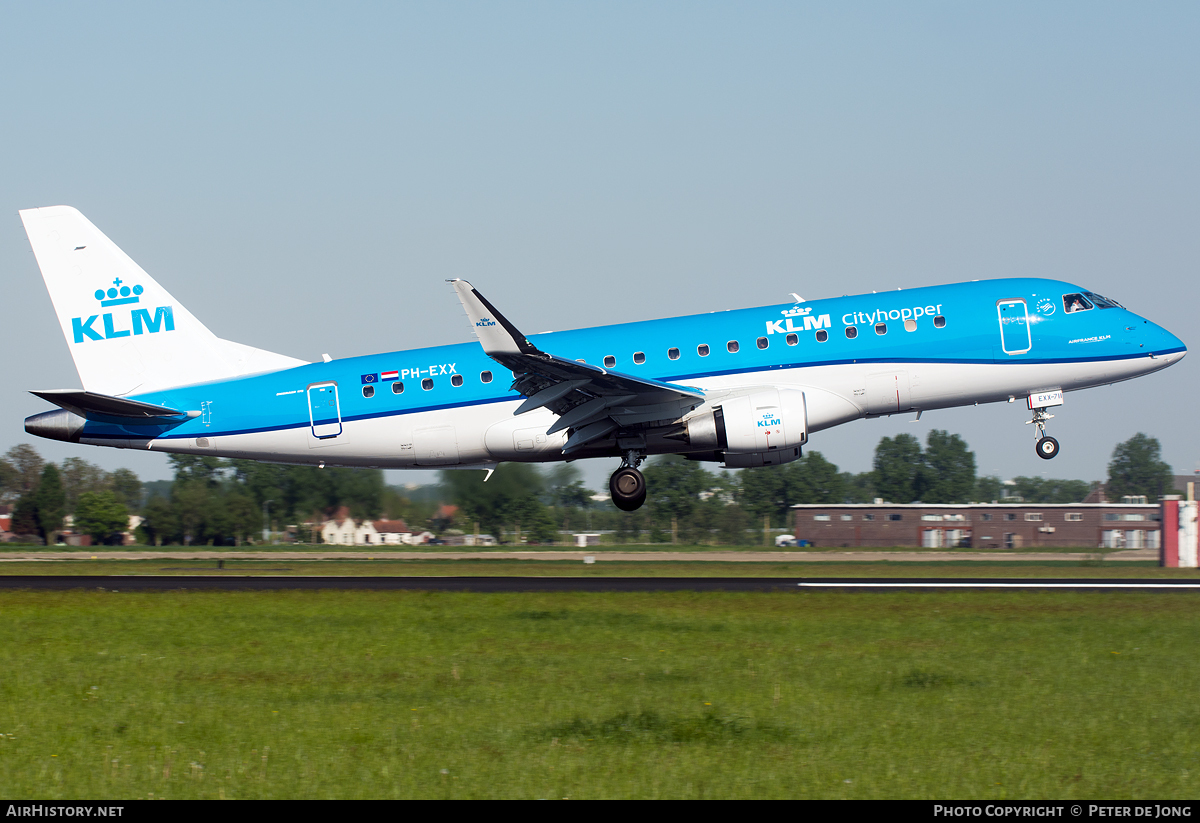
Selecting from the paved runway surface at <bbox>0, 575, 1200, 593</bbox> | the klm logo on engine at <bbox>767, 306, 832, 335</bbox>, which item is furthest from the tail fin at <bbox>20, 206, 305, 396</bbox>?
the klm logo on engine at <bbox>767, 306, 832, 335</bbox>

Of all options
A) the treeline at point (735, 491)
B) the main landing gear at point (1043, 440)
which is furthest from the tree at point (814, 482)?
the main landing gear at point (1043, 440)

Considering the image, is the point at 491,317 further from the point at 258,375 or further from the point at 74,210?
the point at 74,210

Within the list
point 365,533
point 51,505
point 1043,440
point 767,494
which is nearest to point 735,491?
point 767,494

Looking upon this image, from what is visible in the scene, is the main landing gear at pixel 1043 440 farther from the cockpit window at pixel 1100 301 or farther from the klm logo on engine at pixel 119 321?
the klm logo on engine at pixel 119 321

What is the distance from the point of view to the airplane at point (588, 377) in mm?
27453

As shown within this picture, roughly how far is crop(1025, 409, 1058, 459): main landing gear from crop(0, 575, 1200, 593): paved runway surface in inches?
128

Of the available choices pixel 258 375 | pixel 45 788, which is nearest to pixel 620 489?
pixel 258 375

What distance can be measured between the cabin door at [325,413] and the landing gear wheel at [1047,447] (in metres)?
18.2

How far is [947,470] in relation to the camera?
116 metres

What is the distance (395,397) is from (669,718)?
19.3m

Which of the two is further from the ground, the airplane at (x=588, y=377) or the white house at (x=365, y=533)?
the airplane at (x=588, y=377)

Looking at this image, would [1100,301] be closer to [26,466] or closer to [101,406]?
[101,406]

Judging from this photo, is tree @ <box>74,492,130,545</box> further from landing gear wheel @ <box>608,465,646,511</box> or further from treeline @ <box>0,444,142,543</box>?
landing gear wheel @ <box>608,465,646,511</box>

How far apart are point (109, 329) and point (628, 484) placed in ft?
49.3
